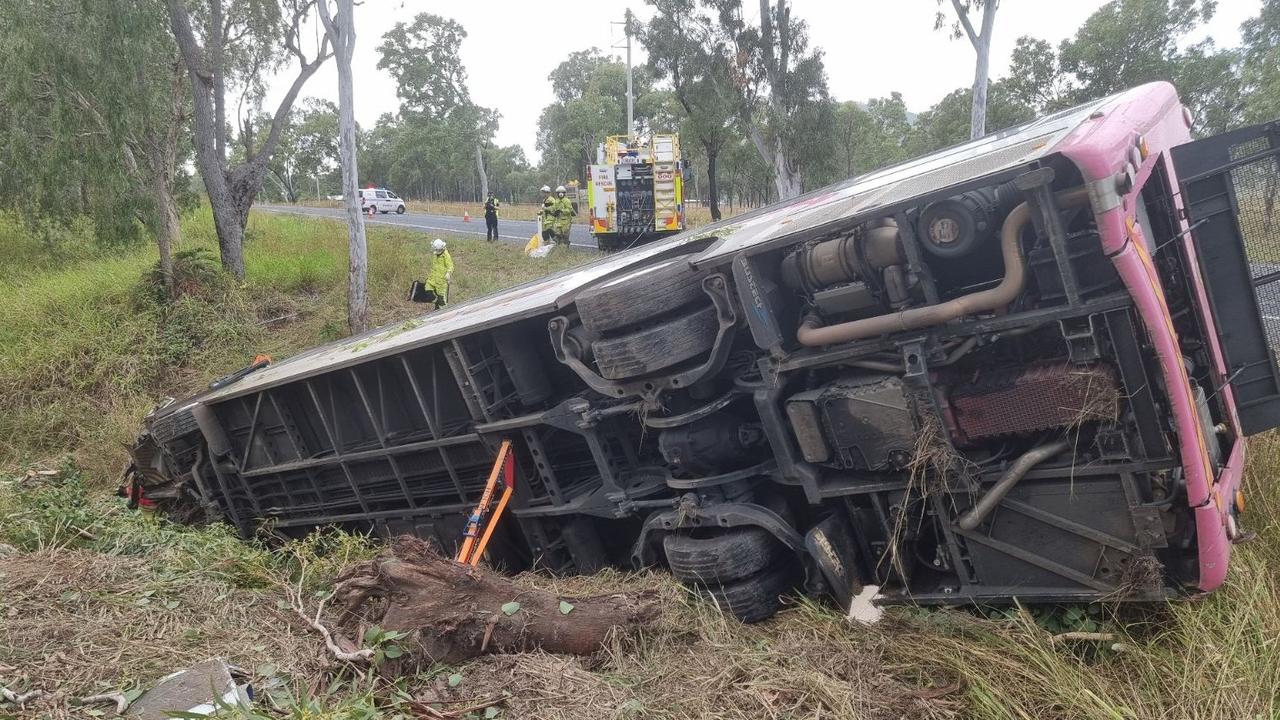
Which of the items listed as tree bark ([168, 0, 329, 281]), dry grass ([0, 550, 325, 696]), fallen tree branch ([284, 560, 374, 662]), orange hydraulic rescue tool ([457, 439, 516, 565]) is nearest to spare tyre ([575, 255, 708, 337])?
orange hydraulic rescue tool ([457, 439, 516, 565])

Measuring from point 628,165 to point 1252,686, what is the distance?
16.5m

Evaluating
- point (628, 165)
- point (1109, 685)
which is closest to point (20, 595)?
point (1109, 685)

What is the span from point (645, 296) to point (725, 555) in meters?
1.24

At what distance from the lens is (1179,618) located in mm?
2863

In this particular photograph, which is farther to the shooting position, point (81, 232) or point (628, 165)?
point (628, 165)

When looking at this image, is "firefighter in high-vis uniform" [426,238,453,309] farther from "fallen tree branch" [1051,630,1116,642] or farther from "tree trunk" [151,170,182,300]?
"fallen tree branch" [1051,630,1116,642]

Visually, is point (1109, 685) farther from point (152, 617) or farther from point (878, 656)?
point (152, 617)

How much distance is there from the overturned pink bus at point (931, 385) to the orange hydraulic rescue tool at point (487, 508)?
12 centimetres

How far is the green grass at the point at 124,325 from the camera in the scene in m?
9.72

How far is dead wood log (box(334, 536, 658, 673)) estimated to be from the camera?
330 centimetres

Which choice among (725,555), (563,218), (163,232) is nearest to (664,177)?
(563,218)

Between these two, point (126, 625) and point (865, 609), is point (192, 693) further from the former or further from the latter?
point (865, 609)

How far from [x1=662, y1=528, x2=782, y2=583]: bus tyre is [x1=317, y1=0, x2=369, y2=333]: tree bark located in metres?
8.90

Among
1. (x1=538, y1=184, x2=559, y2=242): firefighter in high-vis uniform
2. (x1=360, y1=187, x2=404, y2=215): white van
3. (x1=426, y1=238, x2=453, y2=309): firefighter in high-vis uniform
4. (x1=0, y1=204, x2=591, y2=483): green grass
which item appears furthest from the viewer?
(x1=360, y1=187, x2=404, y2=215): white van
